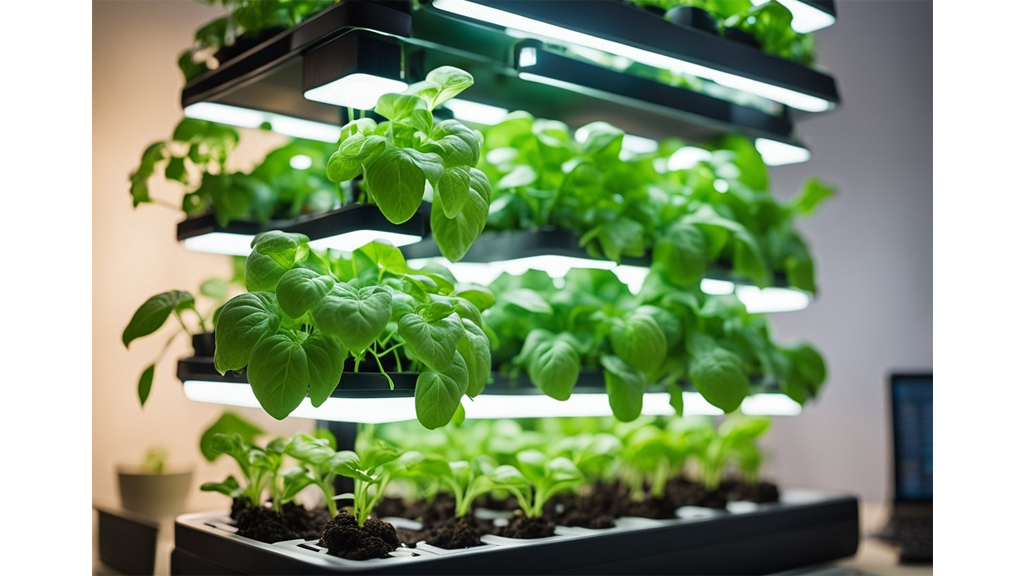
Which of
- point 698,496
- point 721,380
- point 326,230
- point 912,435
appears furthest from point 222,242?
point 912,435

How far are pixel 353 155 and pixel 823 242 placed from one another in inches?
77.3

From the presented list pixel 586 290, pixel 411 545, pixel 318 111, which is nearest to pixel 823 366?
pixel 586 290

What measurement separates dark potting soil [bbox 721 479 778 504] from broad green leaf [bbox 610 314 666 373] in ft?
1.56

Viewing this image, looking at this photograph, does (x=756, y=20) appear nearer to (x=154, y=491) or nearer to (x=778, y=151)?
(x=778, y=151)

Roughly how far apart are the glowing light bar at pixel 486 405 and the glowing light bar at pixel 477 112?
0.51m

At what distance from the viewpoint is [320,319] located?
100 cm

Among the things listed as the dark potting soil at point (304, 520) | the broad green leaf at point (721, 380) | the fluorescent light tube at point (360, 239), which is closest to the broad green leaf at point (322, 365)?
the fluorescent light tube at point (360, 239)

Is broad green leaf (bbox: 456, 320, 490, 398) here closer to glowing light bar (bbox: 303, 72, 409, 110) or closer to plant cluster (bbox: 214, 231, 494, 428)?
plant cluster (bbox: 214, 231, 494, 428)

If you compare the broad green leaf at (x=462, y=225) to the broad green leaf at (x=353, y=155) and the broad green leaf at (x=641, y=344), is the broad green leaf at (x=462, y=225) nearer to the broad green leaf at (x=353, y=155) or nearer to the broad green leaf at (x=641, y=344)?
the broad green leaf at (x=353, y=155)

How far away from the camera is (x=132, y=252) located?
208 cm

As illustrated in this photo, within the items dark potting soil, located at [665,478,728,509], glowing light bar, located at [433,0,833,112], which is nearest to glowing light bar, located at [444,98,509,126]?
glowing light bar, located at [433,0,833,112]

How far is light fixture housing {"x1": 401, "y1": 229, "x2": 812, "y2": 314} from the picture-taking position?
54.6 inches

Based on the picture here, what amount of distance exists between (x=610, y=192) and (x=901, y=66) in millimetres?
1526
